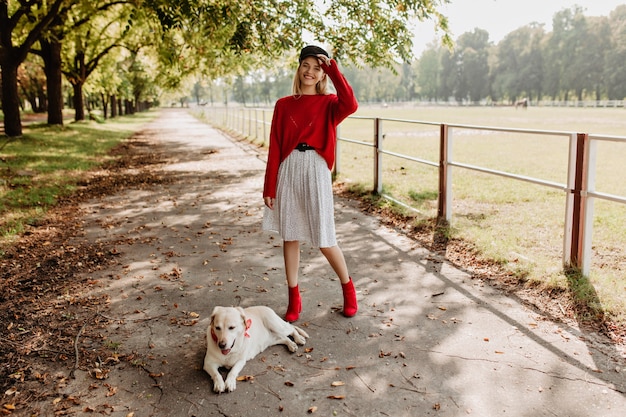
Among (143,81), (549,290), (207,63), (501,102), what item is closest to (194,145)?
(207,63)

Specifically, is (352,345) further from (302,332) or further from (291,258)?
(291,258)

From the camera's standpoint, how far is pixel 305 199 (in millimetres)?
3959

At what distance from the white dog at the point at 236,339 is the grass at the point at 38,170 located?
4145 mm

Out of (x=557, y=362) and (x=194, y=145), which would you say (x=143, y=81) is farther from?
(x=557, y=362)

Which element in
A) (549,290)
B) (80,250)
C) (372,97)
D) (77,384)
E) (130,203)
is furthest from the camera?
(372,97)

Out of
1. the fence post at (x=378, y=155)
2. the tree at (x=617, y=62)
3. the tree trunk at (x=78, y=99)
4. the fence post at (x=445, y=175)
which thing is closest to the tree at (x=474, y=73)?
the tree at (x=617, y=62)

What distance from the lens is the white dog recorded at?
323 cm

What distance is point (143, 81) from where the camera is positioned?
163 ft

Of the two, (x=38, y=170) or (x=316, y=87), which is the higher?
(x=316, y=87)

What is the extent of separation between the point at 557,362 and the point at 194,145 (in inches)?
748

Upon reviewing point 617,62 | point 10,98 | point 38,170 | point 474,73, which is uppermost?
point 474,73

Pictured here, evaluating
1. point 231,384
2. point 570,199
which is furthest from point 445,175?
point 231,384

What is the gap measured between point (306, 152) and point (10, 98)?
16.7m

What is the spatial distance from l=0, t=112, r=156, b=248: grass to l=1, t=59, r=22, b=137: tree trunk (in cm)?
41
